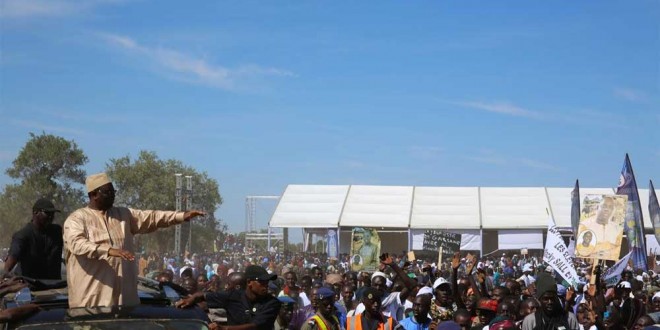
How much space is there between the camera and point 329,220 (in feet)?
167

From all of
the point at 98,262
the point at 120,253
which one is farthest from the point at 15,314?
the point at 98,262

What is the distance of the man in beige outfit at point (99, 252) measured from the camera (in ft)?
22.3

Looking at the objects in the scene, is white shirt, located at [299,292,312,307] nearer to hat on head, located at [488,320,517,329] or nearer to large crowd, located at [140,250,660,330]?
large crowd, located at [140,250,660,330]

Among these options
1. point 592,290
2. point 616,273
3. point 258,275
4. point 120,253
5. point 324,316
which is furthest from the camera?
point 616,273

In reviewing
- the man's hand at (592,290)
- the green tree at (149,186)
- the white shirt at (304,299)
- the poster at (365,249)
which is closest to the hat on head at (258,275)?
the man's hand at (592,290)

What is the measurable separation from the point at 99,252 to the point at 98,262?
21cm

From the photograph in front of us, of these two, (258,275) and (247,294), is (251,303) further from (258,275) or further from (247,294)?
(258,275)

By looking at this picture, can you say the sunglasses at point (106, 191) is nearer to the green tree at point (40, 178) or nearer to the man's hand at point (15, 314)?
the man's hand at point (15, 314)

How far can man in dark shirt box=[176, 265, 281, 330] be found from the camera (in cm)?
693

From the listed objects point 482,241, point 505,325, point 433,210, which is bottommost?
point 505,325

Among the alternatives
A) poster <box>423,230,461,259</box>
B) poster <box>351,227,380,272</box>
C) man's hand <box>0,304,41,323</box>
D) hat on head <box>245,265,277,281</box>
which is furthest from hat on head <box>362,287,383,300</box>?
poster <box>423,230,461,259</box>

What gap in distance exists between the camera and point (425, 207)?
175 feet

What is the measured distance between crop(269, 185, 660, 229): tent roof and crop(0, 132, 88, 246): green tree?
38.8 feet

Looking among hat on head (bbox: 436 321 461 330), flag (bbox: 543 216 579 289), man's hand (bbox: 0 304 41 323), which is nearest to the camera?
man's hand (bbox: 0 304 41 323)
